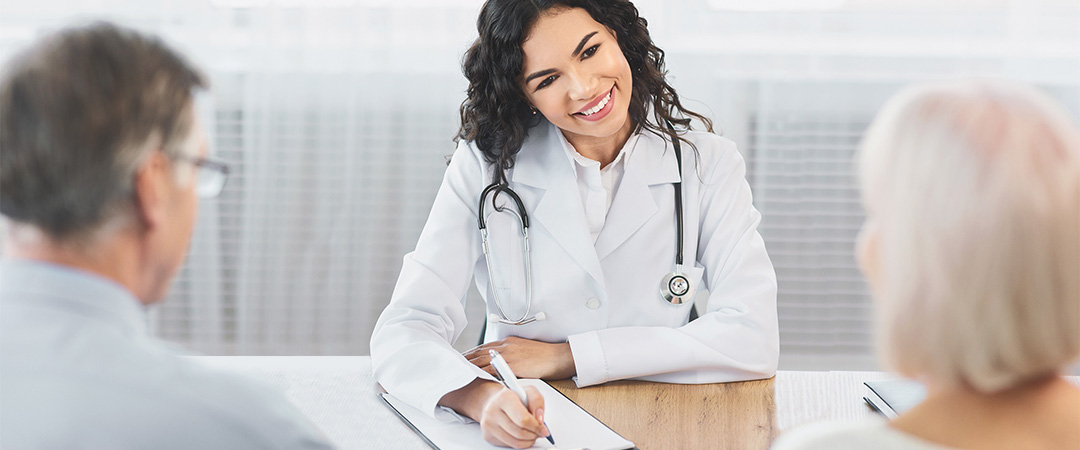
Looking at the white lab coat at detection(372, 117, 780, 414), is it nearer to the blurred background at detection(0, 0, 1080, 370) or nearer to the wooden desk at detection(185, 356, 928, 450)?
the wooden desk at detection(185, 356, 928, 450)

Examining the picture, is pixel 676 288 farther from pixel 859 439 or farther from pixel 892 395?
pixel 859 439

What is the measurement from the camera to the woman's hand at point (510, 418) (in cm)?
114

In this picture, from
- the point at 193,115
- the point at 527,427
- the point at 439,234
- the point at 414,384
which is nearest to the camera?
the point at 193,115

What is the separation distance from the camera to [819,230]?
8.85ft

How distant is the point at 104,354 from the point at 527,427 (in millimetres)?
591

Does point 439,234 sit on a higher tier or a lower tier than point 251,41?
lower

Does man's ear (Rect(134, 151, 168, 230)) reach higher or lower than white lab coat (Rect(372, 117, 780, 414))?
higher

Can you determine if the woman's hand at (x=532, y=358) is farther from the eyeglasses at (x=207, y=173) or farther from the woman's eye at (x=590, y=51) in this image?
the eyeglasses at (x=207, y=173)

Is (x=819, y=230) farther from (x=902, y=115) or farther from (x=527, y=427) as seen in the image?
(x=902, y=115)

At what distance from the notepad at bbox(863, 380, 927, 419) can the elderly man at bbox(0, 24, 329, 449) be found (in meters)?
0.87

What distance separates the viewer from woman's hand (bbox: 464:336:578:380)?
1.41 meters

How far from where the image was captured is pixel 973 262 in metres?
0.62

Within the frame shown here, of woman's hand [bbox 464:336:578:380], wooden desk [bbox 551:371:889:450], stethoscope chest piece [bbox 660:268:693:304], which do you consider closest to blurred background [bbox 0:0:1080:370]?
stethoscope chest piece [bbox 660:268:693:304]

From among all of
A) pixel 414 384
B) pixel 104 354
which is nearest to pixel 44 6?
pixel 414 384
